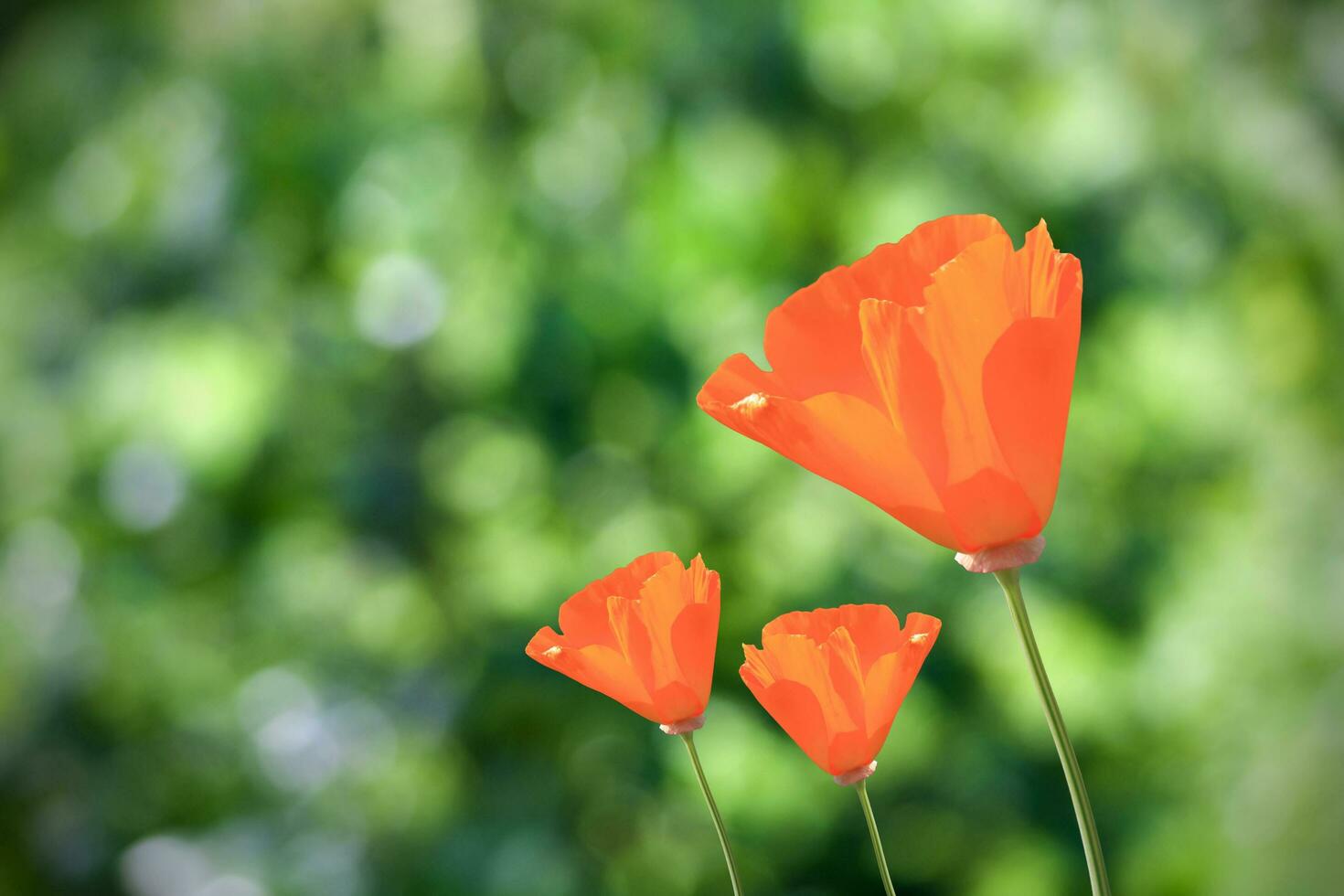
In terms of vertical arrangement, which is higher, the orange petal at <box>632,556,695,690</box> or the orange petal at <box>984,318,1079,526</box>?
the orange petal at <box>984,318,1079,526</box>

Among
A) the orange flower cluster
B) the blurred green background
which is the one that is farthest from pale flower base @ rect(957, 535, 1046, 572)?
the blurred green background

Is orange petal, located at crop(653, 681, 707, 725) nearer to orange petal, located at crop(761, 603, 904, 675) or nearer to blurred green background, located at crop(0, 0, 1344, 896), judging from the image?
orange petal, located at crop(761, 603, 904, 675)

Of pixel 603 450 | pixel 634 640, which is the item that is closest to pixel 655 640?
pixel 634 640

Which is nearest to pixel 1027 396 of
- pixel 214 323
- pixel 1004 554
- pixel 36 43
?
pixel 1004 554

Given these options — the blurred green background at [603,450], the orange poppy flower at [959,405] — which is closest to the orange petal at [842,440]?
the orange poppy flower at [959,405]

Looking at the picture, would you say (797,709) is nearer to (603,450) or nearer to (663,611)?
(663,611)

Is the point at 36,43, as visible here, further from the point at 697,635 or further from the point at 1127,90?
the point at 697,635
